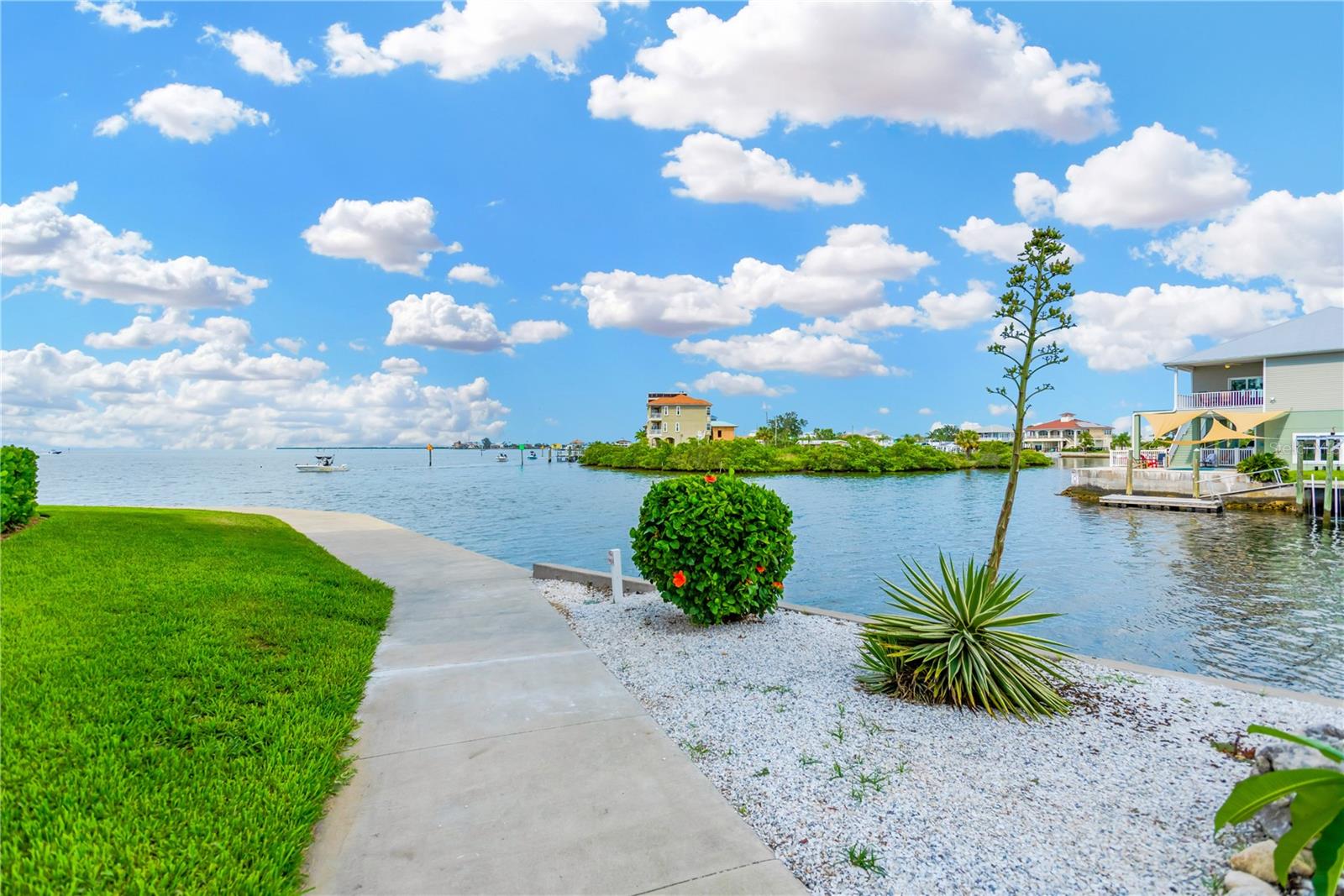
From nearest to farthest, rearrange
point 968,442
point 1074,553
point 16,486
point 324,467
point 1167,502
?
point 16,486 → point 1074,553 → point 1167,502 → point 324,467 → point 968,442

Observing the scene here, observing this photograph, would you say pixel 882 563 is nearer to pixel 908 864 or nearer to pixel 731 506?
pixel 731 506

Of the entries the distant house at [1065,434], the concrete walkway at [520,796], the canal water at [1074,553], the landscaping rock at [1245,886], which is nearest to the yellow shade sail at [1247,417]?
the canal water at [1074,553]

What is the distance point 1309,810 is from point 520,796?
347cm

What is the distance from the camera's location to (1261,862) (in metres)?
2.88

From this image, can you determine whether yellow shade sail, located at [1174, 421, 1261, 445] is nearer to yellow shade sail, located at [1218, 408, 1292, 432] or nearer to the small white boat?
yellow shade sail, located at [1218, 408, 1292, 432]

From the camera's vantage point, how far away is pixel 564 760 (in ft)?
13.4

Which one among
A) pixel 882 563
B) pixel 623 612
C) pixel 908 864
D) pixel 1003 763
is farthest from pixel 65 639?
pixel 882 563

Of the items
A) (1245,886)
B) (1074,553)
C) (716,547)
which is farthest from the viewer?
(1074,553)

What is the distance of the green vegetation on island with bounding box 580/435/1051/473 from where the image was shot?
64812mm

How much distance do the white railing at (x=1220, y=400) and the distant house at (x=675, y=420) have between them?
58.8 m

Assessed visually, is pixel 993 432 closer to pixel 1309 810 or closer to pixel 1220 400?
pixel 1220 400

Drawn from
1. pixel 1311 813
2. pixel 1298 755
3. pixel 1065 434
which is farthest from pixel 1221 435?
pixel 1065 434

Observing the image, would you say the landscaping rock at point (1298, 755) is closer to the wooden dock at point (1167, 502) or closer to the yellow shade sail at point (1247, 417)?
the wooden dock at point (1167, 502)

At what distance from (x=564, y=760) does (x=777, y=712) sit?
159 cm
